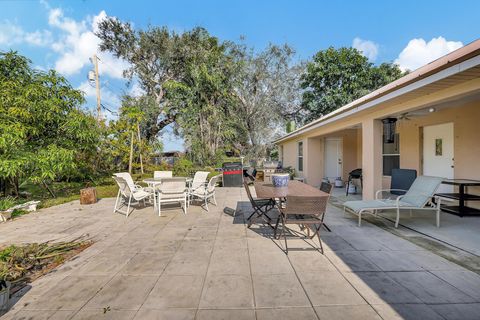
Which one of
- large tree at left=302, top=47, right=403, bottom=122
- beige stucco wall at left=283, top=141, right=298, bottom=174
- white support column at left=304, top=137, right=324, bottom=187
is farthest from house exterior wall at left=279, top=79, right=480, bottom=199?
large tree at left=302, top=47, right=403, bottom=122

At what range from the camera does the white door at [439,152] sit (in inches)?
230

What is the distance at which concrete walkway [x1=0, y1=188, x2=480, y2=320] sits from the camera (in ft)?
6.90

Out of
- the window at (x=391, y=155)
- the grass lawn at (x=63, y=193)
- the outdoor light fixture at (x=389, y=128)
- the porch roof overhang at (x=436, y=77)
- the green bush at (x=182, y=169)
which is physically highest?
the porch roof overhang at (x=436, y=77)

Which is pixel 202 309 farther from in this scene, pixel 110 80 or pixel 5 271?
pixel 110 80

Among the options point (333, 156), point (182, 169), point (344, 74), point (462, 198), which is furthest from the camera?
point (344, 74)

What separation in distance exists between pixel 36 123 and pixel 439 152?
11.1 meters

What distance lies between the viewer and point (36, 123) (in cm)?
693

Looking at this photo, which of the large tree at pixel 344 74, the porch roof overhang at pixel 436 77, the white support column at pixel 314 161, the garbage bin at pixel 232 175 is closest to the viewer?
the porch roof overhang at pixel 436 77

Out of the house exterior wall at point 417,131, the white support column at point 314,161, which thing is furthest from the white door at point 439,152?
the white support column at point 314,161

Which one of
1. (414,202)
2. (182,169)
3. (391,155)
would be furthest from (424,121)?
(182,169)

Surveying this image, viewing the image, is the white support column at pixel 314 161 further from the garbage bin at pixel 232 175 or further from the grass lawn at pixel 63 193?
the grass lawn at pixel 63 193

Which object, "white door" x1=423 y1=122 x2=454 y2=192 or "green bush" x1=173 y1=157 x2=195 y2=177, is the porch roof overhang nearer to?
"white door" x1=423 y1=122 x2=454 y2=192

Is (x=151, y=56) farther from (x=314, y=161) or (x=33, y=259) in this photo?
(x=33, y=259)

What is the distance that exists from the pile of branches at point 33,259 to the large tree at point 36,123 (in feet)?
11.3
